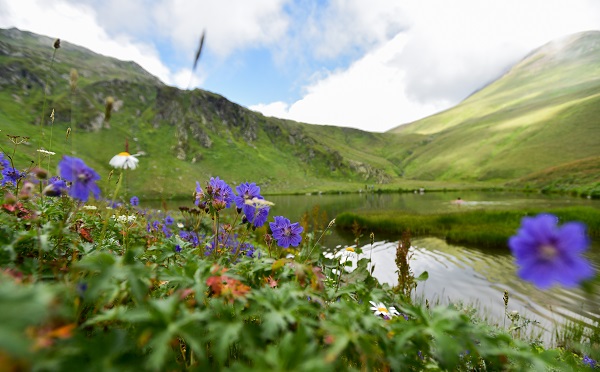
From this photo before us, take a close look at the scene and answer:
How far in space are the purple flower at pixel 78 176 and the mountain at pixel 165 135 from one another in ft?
204

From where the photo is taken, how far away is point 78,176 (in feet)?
5.65

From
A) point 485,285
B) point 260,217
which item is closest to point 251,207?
point 260,217

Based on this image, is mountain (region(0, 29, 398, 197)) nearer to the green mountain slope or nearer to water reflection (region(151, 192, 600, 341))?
the green mountain slope

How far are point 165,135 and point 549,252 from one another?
11948cm

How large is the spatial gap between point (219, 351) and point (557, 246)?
1.41m

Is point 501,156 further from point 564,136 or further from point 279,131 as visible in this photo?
point 279,131

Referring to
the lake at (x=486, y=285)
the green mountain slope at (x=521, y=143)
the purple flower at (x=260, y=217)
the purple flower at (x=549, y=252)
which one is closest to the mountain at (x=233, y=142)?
the green mountain slope at (x=521, y=143)

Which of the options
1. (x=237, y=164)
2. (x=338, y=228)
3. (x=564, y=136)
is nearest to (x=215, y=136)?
(x=237, y=164)

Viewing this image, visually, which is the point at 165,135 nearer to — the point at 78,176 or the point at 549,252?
the point at 78,176

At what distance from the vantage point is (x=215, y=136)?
124m

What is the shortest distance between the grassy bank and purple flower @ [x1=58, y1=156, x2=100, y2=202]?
16.5m

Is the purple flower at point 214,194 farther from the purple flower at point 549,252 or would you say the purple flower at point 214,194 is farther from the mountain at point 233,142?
the mountain at point 233,142

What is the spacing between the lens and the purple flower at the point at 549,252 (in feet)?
3.61

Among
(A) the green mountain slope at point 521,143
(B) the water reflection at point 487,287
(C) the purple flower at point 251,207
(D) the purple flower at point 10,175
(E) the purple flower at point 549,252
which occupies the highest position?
(A) the green mountain slope at point 521,143
